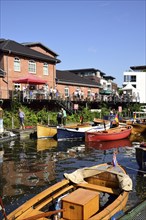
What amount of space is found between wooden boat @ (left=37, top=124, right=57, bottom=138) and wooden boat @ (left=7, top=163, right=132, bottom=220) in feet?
44.9

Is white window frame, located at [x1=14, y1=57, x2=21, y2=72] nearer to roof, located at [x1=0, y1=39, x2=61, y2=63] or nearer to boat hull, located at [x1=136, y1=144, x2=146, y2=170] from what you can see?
roof, located at [x1=0, y1=39, x2=61, y2=63]

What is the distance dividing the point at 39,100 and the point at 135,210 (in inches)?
964

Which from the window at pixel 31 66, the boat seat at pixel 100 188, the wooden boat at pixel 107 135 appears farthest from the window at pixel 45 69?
the boat seat at pixel 100 188

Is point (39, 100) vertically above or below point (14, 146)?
above

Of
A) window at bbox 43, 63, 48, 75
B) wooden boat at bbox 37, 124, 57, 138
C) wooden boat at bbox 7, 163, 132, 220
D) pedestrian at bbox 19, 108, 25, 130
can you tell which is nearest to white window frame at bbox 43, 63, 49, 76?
window at bbox 43, 63, 48, 75

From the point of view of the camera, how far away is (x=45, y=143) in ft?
70.6

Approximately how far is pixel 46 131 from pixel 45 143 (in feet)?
7.27

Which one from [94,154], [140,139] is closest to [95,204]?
[94,154]

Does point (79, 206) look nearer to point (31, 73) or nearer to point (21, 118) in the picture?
point (21, 118)

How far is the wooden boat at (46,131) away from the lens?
23206 millimetres

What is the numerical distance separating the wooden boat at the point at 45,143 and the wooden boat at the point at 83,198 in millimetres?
10344

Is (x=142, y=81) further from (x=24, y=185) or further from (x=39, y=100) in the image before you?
(x=24, y=185)

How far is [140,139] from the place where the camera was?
25.0 metres

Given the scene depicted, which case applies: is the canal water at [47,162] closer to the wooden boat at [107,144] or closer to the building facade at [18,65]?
the wooden boat at [107,144]
